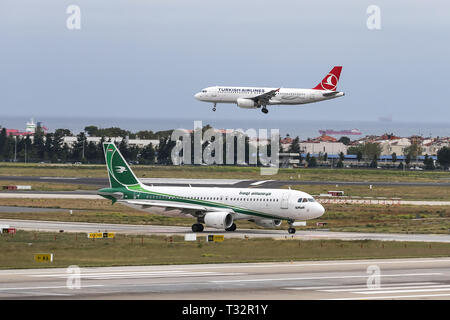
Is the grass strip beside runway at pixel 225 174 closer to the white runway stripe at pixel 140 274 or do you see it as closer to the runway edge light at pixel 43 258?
the runway edge light at pixel 43 258

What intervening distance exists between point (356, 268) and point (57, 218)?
136ft

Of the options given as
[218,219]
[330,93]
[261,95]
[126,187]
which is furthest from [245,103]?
[218,219]

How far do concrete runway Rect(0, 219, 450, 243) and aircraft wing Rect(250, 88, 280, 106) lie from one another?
4196 cm

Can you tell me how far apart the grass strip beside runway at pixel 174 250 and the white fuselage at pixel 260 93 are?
54.8 metres

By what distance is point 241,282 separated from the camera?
39594 mm

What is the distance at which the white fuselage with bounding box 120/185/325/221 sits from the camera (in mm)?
69688

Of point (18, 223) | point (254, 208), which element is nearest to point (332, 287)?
point (254, 208)

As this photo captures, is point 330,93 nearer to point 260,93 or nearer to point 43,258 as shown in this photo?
point 260,93

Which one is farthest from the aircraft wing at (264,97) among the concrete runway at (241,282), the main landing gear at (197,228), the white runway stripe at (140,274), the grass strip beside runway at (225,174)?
the white runway stripe at (140,274)

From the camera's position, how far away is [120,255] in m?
53.1

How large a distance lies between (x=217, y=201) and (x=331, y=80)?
6274 cm

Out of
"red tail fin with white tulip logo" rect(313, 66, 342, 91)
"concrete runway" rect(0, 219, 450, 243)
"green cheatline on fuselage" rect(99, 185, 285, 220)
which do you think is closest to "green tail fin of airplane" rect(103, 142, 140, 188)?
"green cheatline on fuselage" rect(99, 185, 285, 220)

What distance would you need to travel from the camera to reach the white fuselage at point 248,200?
69.7m
